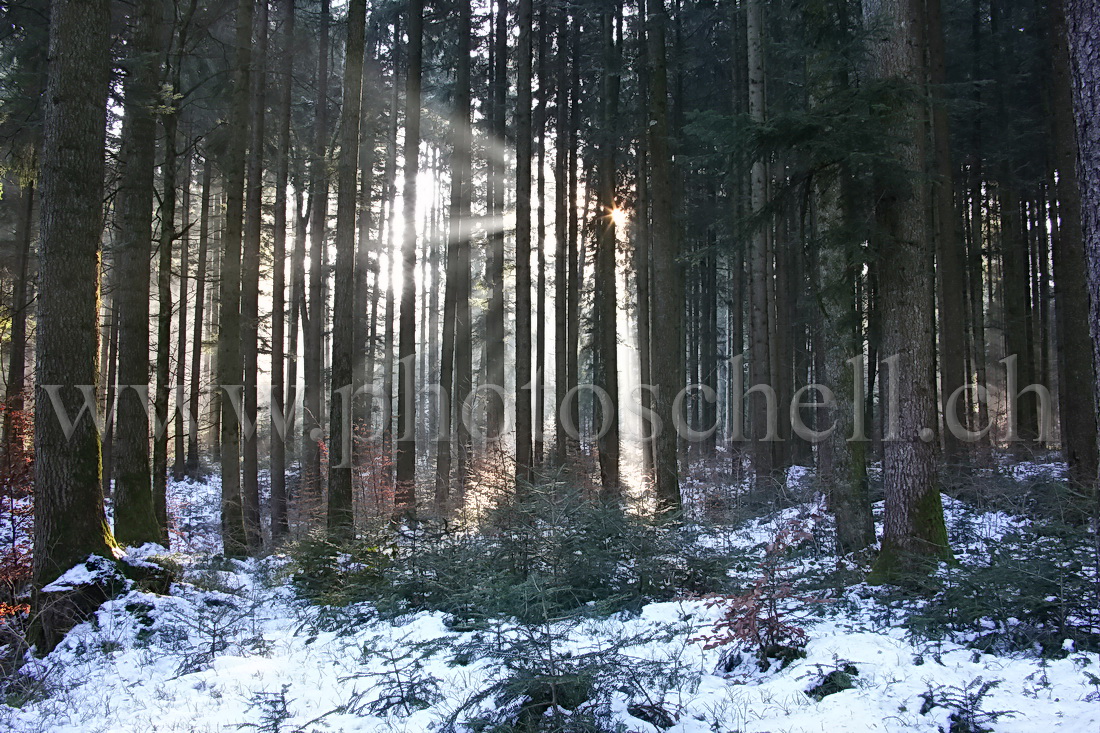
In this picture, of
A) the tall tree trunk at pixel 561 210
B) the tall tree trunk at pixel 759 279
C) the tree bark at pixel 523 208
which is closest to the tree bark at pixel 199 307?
the tree bark at pixel 523 208

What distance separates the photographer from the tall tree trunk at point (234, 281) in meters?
11.0

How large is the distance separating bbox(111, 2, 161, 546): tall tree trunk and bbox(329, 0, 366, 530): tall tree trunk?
2.36 metres

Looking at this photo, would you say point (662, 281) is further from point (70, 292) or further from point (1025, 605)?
point (70, 292)

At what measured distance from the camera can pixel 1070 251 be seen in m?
12.1

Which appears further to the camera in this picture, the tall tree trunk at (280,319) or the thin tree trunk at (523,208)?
the thin tree trunk at (523,208)

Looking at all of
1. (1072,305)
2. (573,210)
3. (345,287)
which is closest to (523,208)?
(573,210)

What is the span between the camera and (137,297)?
9125 mm

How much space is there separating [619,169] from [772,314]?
629 centimetres

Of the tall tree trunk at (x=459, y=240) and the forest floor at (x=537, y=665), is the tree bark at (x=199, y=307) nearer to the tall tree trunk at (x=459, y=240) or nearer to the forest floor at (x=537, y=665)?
the tall tree trunk at (x=459, y=240)

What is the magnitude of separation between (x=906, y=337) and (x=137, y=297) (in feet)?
31.8

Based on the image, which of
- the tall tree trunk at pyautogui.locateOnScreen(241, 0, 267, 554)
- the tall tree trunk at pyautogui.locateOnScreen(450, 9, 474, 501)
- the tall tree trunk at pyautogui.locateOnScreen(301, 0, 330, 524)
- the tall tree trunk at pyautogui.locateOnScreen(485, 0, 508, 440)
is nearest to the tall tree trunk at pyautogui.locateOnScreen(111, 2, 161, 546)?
the tall tree trunk at pyautogui.locateOnScreen(241, 0, 267, 554)

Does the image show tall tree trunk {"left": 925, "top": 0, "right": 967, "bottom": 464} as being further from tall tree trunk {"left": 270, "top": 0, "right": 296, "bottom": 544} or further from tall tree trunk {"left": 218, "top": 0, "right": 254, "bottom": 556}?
tall tree trunk {"left": 270, "top": 0, "right": 296, "bottom": 544}

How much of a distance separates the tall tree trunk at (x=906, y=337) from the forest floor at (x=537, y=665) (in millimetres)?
576

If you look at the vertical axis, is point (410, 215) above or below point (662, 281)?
above
